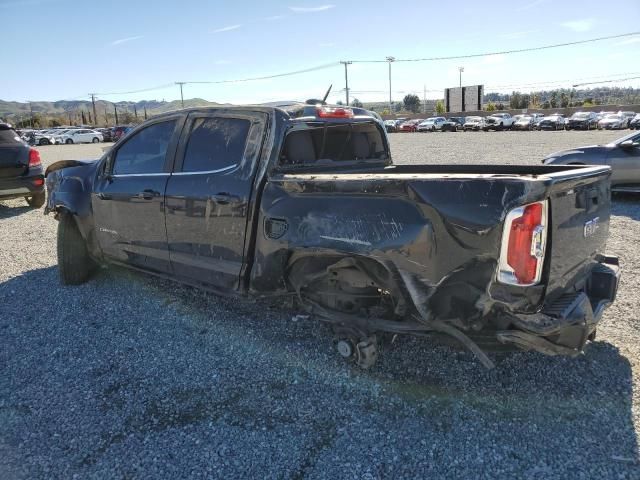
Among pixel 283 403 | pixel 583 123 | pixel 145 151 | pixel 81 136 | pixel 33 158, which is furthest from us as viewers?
pixel 81 136

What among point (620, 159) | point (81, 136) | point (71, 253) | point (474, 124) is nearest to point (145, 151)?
point (71, 253)

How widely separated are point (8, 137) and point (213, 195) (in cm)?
759

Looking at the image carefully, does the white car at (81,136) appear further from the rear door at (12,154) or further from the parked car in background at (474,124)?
the rear door at (12,154)

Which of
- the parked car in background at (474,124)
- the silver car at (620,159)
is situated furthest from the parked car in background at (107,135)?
the silver car at (620,159)

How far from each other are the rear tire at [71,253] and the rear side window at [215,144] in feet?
6.75

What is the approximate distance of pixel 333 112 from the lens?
4.16m

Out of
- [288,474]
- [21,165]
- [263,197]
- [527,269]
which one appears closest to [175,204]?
→ [263,197]

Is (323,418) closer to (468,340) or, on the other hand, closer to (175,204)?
(468,340)

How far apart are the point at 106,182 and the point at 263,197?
2.26 meters

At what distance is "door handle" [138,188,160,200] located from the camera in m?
4.38

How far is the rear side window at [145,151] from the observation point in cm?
450

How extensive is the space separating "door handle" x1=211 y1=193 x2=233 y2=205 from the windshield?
0.48m

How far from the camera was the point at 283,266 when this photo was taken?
3549 mm

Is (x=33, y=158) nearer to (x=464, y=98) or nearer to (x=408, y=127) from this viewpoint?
(x=408, y=127)
